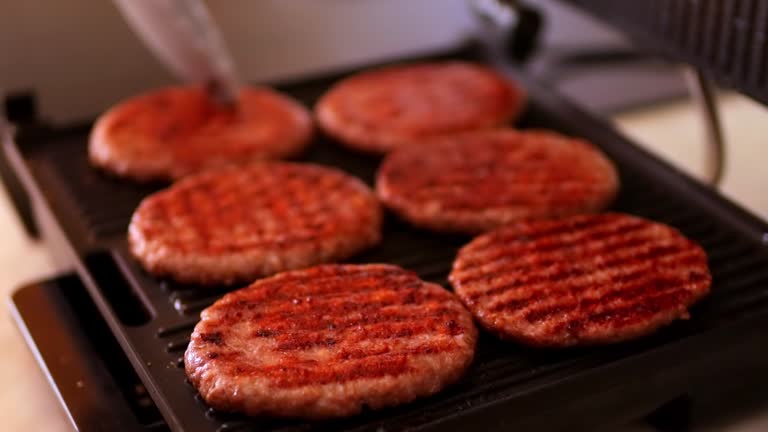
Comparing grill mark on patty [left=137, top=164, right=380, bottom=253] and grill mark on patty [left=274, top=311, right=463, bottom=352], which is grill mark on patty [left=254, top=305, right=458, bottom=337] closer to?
grill mark on patty [left=274, top=311, right=463, bottom=352]

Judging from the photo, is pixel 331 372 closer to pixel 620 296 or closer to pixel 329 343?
pixel 329 343

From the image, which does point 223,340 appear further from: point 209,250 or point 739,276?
point 739,276

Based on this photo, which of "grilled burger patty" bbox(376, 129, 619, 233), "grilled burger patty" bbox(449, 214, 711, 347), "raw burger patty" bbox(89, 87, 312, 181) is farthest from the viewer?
"raw burger patty" bbox(89, 87, 312, 181)

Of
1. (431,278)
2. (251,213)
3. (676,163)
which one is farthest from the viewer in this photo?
(676,163)

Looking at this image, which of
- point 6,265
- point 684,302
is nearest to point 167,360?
point 684,302

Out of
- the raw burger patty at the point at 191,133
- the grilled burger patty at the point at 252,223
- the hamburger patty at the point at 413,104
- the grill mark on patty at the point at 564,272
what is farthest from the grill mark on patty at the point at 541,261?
the raw burger patty at the point at 191,133

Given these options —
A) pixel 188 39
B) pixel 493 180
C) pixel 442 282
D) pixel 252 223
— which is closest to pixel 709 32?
pixel 493 180

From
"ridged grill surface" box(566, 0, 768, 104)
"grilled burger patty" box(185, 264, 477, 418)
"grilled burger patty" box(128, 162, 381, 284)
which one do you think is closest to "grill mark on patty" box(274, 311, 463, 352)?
"grilled burger patty" box(185, 264, 477, 418)
